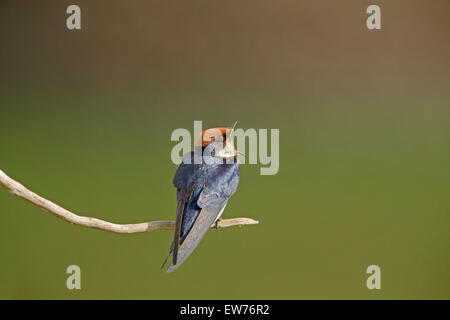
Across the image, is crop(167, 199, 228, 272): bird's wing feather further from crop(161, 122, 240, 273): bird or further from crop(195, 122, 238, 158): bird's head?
crop(195, 122, 238, 158): bird's head

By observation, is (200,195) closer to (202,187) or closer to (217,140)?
(202,187)

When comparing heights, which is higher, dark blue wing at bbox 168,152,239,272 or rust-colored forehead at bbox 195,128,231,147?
rust-colored forehead at bbox 195,128,231,147

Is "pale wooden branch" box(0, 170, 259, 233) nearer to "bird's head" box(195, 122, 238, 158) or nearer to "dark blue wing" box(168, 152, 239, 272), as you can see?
"dark blue wing" box(168, 152, 239, 272)

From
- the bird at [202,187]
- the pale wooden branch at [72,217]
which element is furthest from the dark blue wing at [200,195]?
the pale wooden branch at [72,217]

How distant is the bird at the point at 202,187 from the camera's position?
1.64 meters

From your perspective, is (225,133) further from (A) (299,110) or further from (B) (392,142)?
(B) (392,142)

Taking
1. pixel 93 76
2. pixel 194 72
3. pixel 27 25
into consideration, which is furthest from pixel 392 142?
pixel 27 25

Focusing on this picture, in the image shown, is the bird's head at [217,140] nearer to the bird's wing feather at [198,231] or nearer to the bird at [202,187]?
the bird at [202,187]

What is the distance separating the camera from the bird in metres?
1.64

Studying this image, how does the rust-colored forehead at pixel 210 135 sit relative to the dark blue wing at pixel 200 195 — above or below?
above

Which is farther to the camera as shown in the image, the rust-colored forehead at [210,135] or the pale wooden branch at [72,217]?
the rust-colored forehead at [210,135]

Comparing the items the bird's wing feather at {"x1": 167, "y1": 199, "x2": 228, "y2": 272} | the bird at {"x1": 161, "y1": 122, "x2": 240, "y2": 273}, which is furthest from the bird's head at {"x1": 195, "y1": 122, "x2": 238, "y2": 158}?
the bird's wing feather at {"x1": 167, "y1": 199, "x2": 228, "y2": 272}

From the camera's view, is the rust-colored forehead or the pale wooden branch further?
the rust-colored forehead

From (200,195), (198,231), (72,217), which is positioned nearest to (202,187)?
(200,195)
